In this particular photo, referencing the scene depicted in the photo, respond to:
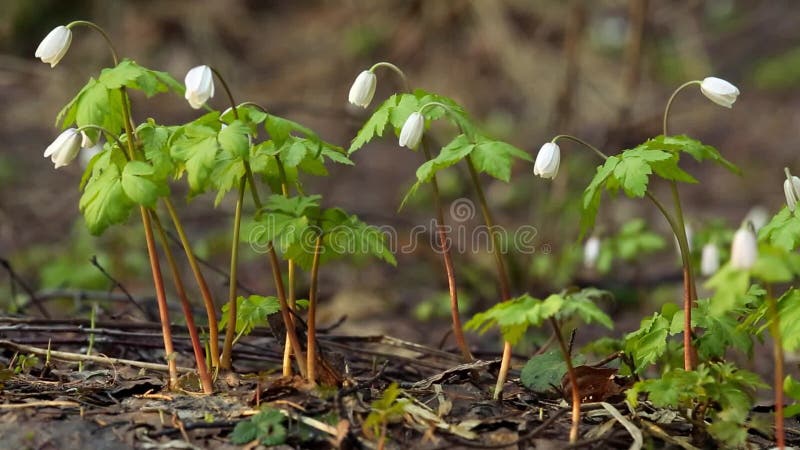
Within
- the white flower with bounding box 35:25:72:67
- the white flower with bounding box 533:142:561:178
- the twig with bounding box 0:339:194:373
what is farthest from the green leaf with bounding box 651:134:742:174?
the white flower with bounding box 35:25:72:67

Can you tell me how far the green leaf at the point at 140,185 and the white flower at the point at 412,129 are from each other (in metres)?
0.71

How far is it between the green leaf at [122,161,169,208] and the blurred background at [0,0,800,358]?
3.68 m

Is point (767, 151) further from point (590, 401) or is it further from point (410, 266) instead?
point (590, 401)

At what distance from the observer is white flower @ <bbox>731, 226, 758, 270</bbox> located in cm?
187

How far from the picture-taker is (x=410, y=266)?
278 inches

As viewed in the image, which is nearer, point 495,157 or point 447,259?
point 495,157

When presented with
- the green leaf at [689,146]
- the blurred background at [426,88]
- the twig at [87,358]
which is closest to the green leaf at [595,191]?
the green leaf at [689,146]

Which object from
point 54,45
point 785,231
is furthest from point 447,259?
point 54,45

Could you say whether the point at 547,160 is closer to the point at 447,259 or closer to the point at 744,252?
the point at 447,259

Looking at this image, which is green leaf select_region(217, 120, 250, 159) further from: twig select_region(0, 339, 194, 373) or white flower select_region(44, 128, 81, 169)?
twig select_region(0, 339, 194, 373)

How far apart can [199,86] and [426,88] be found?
273 inches

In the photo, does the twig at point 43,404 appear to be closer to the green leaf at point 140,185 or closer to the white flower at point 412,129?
the green leaf at point 140,185

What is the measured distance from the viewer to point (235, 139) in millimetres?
2178

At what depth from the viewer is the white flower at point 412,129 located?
2.49 metres
